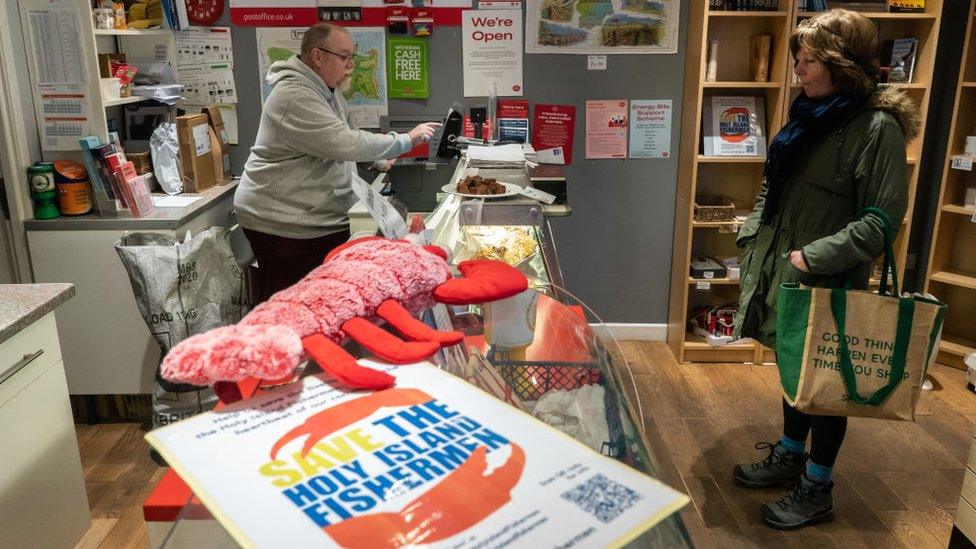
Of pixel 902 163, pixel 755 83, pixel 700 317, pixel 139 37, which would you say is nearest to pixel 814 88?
pixel 902 163

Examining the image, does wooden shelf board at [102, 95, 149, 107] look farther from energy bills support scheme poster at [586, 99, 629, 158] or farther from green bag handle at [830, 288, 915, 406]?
green bag handle at [830, 288, 915, 406]

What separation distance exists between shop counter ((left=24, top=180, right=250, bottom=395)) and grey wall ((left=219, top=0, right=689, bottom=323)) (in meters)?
1.01

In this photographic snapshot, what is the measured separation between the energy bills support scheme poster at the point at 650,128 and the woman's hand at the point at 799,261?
1.79m

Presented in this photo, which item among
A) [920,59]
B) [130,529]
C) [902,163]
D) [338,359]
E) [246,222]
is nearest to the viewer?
[338,359]

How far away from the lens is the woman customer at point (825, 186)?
6.70 feet

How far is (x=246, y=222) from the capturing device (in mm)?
2945

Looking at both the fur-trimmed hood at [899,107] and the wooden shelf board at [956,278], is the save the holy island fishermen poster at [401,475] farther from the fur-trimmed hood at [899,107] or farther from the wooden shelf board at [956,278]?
the wooden shelf board at [956,278]

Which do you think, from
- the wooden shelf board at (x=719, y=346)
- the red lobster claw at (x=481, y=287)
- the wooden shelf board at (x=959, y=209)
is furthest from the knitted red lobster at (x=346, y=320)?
the wooden shelf board at (x=959, y=209)

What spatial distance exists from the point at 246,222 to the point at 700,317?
2390 millimetres

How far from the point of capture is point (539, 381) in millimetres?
1264

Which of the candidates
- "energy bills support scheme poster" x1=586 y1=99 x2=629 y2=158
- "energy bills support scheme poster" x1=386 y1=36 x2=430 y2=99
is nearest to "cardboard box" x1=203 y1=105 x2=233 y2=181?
"energy bills support scheme poster" x1=386 y1=36 x2=430 y2=99

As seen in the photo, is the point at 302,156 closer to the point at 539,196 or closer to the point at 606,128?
the point at 539,196

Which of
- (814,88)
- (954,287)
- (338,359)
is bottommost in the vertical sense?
(954,287)

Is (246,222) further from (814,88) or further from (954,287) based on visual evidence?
(954,287)
